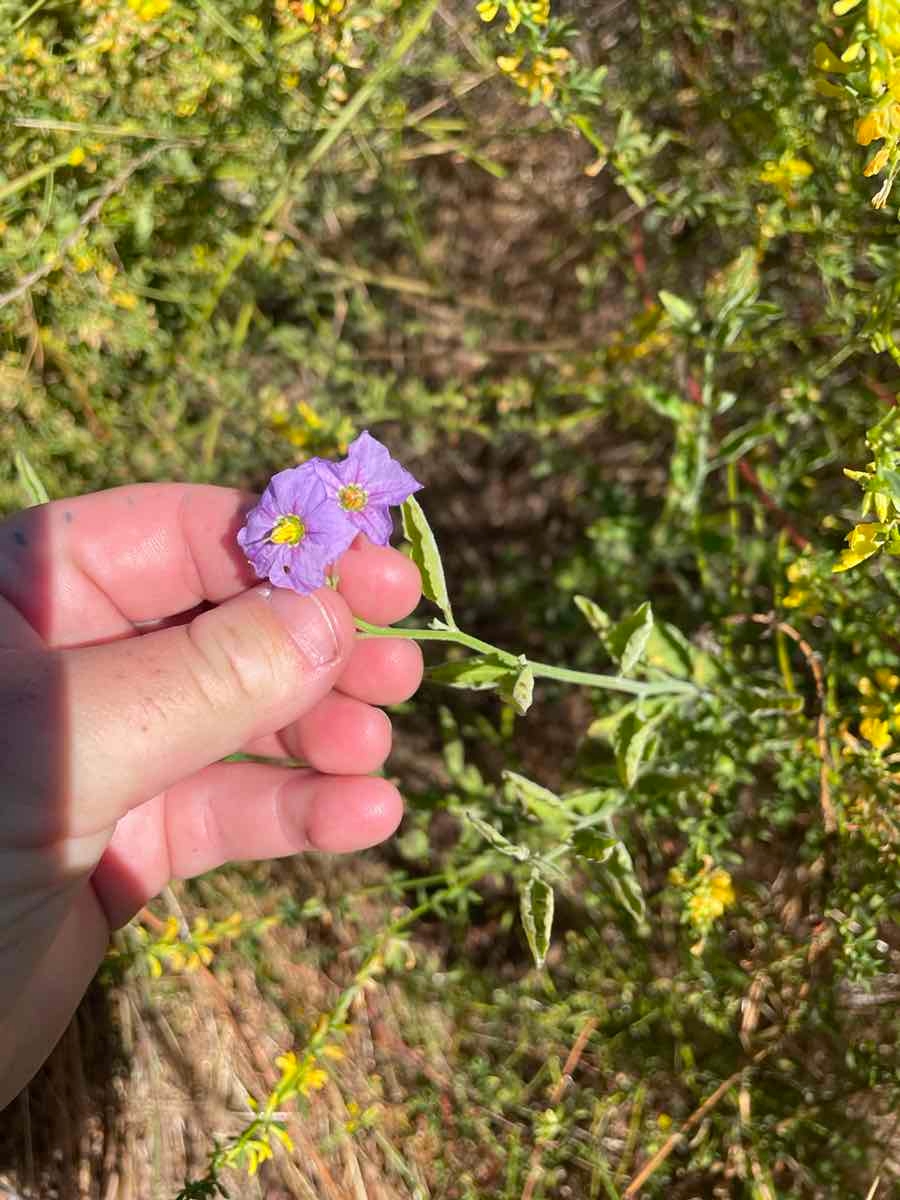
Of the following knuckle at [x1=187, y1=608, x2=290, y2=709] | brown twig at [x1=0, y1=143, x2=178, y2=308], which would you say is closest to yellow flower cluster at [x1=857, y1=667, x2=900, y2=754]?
knuckle at [x1=187, y1=608, x2=290, y2=709]

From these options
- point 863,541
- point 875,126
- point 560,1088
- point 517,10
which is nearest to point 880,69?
→ point 875,126

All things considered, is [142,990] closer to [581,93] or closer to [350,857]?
[350,857]

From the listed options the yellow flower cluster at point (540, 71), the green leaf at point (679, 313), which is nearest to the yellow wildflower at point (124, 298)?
the yellow flower cluster at point (540, 71)

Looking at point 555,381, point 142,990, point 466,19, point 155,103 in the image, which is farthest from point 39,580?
point 466,19

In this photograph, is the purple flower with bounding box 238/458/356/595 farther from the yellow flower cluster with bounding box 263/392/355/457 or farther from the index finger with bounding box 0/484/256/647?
the yellow flower cluster with bounding box 263/392/355/457

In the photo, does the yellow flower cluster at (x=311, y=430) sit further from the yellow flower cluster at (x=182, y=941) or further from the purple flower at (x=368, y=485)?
the yellow flower cluster at (x=182, y=941)

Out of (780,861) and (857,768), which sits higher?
(857,768)
